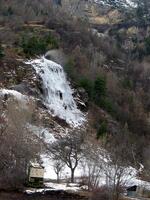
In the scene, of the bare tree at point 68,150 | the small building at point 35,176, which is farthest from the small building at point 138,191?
the small building at point 35,176

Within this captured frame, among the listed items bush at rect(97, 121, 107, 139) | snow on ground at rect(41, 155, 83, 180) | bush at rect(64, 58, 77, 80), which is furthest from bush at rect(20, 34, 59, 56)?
snow on ground at rect(41, 155, 83, 180)

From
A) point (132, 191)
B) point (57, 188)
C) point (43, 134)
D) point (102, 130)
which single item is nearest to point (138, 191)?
point (132, 191)

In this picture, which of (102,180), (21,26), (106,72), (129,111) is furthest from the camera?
(21,26)

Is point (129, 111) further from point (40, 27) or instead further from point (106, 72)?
point (40, 27)

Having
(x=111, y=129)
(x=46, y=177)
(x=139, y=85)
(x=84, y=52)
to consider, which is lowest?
(x=46, y=177)

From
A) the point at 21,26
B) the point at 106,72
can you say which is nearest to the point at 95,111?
the point at 106,72

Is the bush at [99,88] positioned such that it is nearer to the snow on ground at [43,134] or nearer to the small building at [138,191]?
the snow on ground at [43,134]
